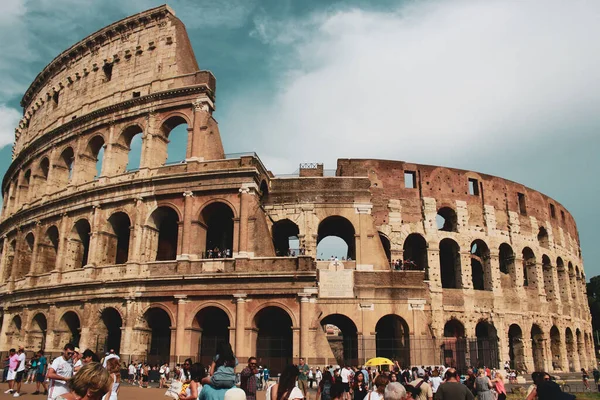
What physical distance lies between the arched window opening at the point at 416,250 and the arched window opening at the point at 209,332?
10.3 meters

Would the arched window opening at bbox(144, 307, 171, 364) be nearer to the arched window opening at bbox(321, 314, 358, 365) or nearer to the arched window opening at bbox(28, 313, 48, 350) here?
the arched window opening at bbox(28, 313, 48, 350)

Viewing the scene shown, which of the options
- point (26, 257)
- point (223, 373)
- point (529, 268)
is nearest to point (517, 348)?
point (529, 268)

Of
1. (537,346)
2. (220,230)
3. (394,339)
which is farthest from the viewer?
(537,346)

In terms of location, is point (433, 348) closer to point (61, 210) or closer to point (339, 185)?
point (339, 185)

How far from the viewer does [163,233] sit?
22781 millimetres

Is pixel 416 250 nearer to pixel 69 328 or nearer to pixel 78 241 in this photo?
pixel 78 241

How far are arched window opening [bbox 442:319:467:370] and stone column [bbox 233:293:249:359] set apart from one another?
378 inches

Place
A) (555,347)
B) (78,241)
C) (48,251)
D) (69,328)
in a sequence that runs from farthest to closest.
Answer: (555,347) → (48,251) → (78,241) → (69,328)

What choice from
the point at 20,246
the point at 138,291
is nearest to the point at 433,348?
the point at 138,291

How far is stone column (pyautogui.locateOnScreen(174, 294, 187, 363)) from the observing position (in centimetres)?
1892

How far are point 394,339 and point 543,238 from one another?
52.3 feet

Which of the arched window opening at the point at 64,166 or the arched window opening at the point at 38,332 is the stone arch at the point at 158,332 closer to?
the arched window opening at the point at 38,332

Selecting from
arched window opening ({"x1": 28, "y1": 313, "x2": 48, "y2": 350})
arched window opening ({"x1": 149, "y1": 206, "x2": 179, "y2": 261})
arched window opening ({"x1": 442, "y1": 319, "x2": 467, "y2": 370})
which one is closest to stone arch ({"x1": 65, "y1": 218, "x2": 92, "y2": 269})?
arched window opening ({"x1": 28, "y1": 313, "x2": 48, "y2": 350})

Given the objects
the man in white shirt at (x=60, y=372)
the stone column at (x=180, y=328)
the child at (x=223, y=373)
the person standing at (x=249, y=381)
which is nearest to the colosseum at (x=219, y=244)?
the stone column at (x=180, y=328)
